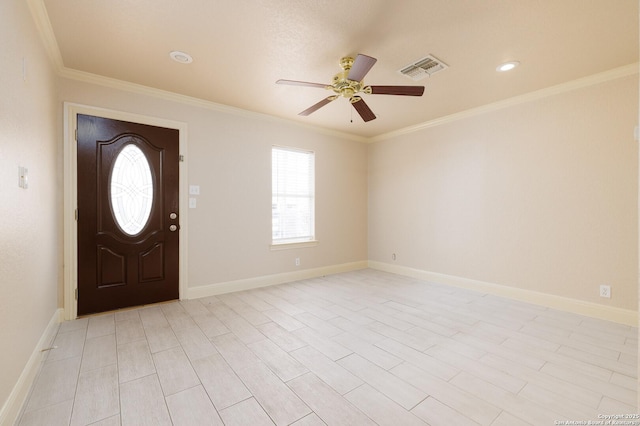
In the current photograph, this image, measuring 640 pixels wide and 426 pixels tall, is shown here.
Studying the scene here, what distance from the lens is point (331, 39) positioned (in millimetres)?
2398

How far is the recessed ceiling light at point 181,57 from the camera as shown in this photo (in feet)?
8.66

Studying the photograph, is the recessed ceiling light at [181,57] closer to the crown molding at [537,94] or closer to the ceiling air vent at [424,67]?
the ceiling air vent at [424,67]

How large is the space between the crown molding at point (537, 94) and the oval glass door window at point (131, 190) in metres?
4.18

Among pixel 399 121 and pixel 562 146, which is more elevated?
pixel 399 121

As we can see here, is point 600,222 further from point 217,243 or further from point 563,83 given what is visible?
point 217,243

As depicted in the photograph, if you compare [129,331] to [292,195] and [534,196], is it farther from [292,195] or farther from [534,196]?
[534,196]

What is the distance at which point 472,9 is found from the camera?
2062mm

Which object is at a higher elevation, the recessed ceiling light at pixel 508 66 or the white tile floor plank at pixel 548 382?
the recessed ceiling light at pixel 508 66

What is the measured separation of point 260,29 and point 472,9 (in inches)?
64.4

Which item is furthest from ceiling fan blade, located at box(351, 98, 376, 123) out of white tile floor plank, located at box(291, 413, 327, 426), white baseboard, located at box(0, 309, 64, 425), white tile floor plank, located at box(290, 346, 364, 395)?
white baseboard, located at box(0, 309, 64, 425)

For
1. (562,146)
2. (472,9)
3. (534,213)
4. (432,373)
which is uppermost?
(472,9)

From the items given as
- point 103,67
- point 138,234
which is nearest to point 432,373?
point 138,234

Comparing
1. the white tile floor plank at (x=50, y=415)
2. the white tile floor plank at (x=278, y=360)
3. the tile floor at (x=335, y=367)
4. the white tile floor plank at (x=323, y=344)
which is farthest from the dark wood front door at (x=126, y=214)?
the white tile floor plank at (x=323, y=344)

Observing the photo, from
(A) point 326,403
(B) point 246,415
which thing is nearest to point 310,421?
(A) point 326,403
